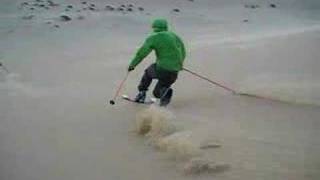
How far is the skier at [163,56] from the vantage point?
32.4ft

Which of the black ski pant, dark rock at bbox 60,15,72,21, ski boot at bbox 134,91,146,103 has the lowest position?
dark rock at bbox 60,15,72,21

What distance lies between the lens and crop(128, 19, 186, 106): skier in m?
9.88

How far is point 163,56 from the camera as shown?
998 cm

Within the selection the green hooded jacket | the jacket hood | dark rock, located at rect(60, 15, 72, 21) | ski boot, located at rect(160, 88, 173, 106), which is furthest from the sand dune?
dark rock, located at rect(60, 15, 72, 21)

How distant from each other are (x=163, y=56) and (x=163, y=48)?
0.44ft

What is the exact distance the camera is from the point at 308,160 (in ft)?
22.4

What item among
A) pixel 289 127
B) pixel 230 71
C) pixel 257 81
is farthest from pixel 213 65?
pixel 289 127

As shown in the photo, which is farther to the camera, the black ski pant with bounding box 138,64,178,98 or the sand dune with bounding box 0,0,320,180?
the black ski pant with bounding box 138,64,178,98

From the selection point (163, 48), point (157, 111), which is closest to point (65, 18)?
point (163, 48)

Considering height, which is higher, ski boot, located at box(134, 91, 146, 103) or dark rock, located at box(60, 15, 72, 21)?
ski boot, located at box(134, 91, 146, 103)

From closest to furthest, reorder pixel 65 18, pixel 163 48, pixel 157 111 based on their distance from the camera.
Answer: pixel 157 111 → pixel 163 48 → pixel 65 18

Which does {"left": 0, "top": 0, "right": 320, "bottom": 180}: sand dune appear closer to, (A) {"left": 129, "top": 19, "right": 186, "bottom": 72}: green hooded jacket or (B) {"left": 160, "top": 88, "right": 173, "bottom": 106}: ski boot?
(B) {"left": 160, "top": 88, "right": 173, "bottom": 106}: ski boot

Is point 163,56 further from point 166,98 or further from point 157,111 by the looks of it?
point 157,111

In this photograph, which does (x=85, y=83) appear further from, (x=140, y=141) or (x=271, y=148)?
(x=271, y=148)
